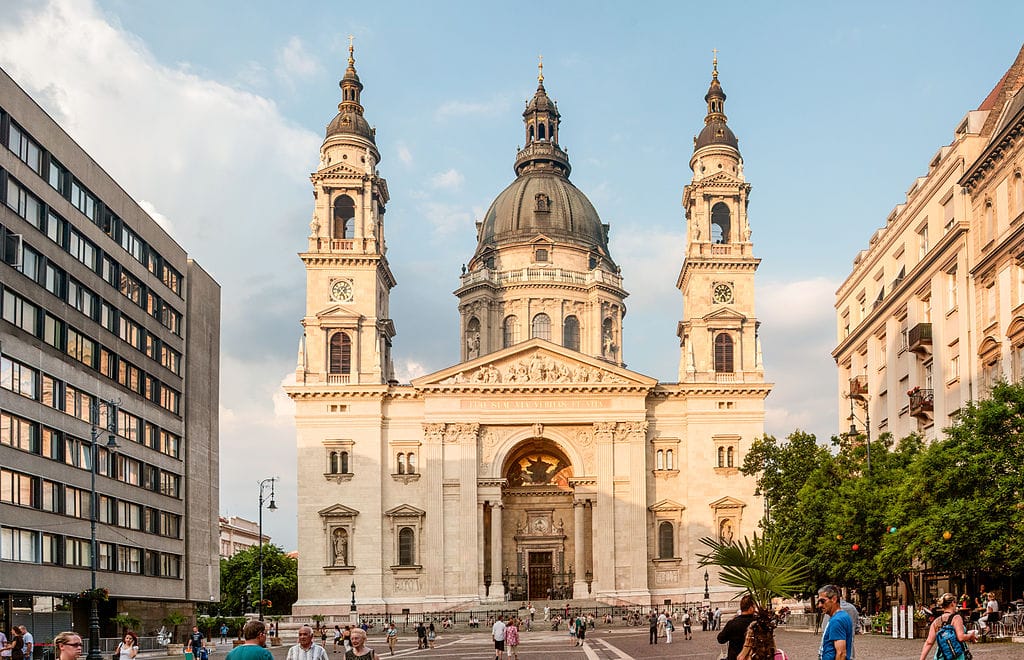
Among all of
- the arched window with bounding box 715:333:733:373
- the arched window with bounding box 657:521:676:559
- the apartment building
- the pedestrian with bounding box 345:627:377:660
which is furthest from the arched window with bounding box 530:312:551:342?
the pedestrian with bounding box 345:627:377:660

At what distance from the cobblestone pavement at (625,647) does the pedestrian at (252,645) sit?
65.7 feet

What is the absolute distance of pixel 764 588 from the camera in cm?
1593

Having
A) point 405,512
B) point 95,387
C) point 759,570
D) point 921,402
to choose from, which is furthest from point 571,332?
point 759,570

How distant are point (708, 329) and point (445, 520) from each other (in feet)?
71.7

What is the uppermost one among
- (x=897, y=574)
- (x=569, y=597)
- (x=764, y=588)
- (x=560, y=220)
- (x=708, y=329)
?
(x=560, y=220)

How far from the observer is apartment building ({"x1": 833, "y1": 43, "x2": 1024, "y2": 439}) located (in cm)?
4128

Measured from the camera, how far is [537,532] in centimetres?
8644

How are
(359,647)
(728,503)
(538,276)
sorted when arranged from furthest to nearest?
(538,276) < (728,503) < (359,647)

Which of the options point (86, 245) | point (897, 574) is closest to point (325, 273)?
point (86, 245)

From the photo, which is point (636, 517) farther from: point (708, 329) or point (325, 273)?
point (325, 273)

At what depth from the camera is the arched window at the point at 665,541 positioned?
3223 inches

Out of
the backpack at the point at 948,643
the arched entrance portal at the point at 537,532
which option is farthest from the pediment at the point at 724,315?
the backpack at the point at 948,643

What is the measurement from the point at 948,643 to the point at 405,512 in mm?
65672

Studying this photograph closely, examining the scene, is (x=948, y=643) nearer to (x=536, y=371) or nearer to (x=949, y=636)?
(x=949, y=636)
